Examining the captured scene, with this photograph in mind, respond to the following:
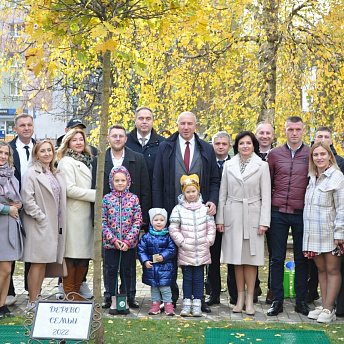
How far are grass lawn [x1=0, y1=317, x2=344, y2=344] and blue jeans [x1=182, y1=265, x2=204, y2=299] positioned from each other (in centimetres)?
40

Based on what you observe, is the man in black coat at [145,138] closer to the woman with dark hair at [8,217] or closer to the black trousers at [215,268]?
the black trousers at [215,268]

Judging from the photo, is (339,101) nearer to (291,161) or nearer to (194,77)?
(194,77)

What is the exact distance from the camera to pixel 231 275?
7.61 m

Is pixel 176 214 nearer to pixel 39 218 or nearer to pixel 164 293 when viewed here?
pixel 164 293

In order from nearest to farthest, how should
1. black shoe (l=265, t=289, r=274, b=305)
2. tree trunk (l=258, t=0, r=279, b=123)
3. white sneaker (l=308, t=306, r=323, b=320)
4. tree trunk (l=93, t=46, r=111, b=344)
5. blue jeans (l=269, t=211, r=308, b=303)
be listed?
tree trunk (l=93, t=46, r=111, b=344)
white sneaker (l=308, t=306, r=323, b=320)
blue jeans (l=269, t=211, r=308, b=303)
black shoe (l=265, t=289, r=274, b=305)
tree trunk (l=258, t=0, r=279, b=123)

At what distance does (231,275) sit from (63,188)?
2356 mm

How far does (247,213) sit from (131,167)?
4.92 ft

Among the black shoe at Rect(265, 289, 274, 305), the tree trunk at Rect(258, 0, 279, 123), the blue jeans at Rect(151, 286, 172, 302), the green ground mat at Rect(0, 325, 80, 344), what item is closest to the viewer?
the green ground mat at Rect(0, 325, 80, 344)

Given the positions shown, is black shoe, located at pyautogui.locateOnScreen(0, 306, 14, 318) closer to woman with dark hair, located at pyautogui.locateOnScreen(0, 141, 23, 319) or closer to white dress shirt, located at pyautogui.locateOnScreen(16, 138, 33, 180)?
woman with dark hair, located at pyautogui.locateOnScreen(0, 141, 23, 319)

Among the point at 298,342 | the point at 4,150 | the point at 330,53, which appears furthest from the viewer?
the point at 330,53

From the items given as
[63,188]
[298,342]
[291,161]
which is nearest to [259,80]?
[291,161]

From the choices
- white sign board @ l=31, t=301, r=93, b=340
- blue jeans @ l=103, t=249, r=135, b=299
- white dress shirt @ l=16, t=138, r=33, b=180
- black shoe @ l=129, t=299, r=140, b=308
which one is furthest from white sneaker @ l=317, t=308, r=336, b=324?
white dress shirt @ l=16, t=138, r=33, b=180

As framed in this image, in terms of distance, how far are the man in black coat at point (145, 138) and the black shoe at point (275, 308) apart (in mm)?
2188

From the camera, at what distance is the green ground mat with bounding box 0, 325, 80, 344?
19.0 feet
